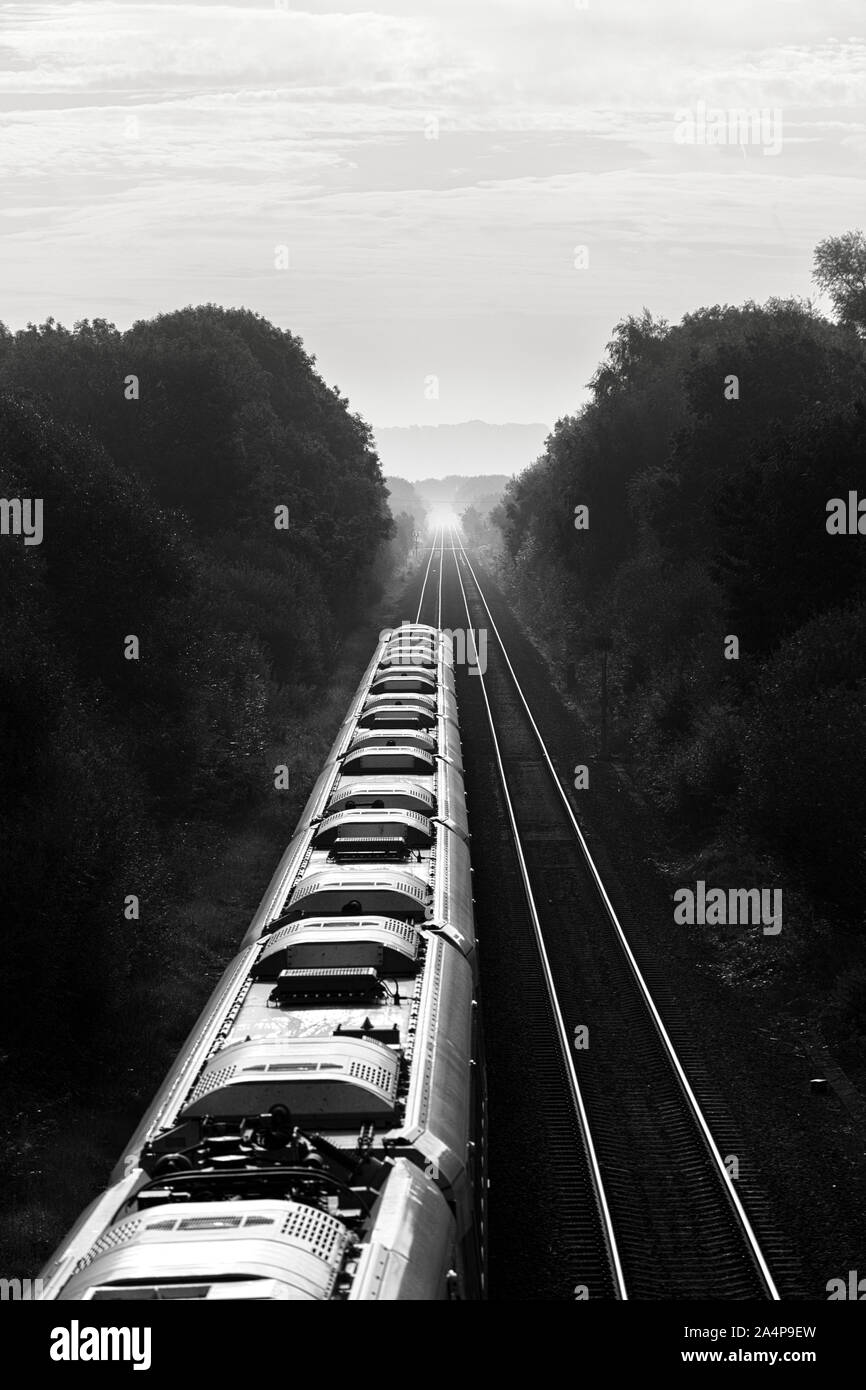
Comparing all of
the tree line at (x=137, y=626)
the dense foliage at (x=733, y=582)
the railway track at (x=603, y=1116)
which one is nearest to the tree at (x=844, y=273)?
the dense foliage at (x=733, y=582)

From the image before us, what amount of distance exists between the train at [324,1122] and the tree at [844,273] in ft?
184

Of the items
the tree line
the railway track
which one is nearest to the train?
the railway track

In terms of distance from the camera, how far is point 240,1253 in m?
7.61

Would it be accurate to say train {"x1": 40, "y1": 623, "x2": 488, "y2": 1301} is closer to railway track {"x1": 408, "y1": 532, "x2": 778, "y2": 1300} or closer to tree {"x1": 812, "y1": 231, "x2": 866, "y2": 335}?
railway track {"x1": 408, "y1": 532, "x2": 778, "y2": 1300}

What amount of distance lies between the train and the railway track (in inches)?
65.4

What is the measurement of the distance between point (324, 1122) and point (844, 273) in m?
64.9

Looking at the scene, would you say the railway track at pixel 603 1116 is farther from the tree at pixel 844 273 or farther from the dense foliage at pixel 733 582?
the tree at pixel 844 273

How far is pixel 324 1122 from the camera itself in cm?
995

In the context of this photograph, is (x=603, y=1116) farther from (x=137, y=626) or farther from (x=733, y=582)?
(x=733, y=582)

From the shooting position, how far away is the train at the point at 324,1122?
780 centimetres

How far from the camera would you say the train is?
7.80 meters

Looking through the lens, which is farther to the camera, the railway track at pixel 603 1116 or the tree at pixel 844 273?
the tree at pixel 844 273

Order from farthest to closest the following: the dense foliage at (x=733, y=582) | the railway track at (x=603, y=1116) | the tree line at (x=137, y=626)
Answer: the dense foliage at (x=733, y=582)
the tree line at (x=137, y=626)
the railway track at (x=603, y=1116)

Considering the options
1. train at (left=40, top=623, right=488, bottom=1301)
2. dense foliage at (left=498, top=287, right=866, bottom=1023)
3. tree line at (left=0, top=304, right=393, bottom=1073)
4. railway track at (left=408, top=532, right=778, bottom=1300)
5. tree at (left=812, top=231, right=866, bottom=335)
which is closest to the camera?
train at (left=40, top=623, right=488, bottom=1301)
